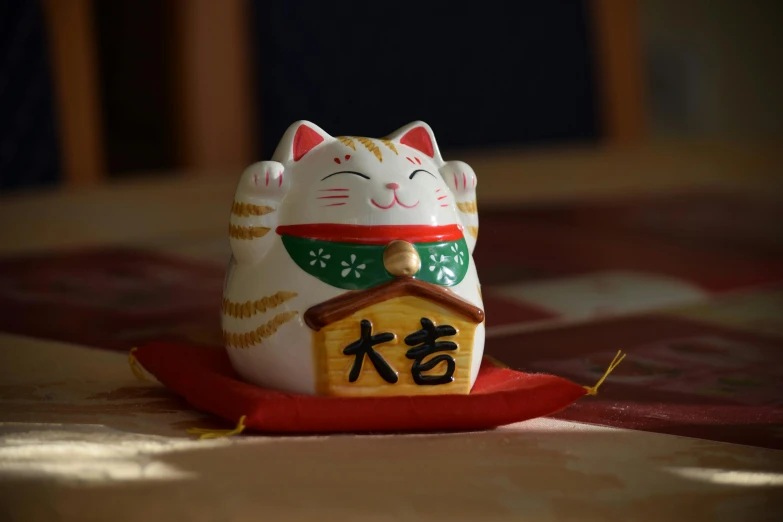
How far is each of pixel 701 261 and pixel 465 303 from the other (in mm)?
1116

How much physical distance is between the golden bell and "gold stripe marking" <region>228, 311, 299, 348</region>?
0.09 m

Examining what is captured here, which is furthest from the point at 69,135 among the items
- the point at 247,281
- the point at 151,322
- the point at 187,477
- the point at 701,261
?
the point at 187,477

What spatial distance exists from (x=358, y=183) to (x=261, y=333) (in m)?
0.15

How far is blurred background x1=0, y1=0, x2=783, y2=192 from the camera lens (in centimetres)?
234

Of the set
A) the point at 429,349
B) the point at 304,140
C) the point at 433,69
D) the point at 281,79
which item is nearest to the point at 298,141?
the point at 304,140

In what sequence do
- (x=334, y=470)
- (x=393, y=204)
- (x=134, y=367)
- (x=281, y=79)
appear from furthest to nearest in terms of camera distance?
(x=281, y=79)
(x=134, y=367)
(x=393, y=204)
(x=334, y=470)

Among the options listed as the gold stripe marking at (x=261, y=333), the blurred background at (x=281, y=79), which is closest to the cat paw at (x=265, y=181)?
the gold stripe marking at (x=261, y=333)

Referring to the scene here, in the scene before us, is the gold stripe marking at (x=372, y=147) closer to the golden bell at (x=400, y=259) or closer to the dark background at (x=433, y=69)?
the golden bell at (x=400, y=259)

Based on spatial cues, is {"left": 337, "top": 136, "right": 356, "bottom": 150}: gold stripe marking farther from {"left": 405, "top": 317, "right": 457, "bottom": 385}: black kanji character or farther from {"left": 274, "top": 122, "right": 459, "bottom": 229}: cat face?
{"left": 405, "top": 317, "right": 457, "bottom": 385}: black kanji character

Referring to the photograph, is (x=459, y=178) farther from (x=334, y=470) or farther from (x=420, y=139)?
(x=334, y=470)

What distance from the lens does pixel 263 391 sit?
85 cm

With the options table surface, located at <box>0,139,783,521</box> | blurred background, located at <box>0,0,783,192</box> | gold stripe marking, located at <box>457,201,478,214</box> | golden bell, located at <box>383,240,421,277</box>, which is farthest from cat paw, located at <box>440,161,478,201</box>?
blurred background, located at <box>0,0,783,192</box>

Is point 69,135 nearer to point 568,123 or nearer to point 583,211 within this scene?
point 583,211

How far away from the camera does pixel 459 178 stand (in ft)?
3.04
